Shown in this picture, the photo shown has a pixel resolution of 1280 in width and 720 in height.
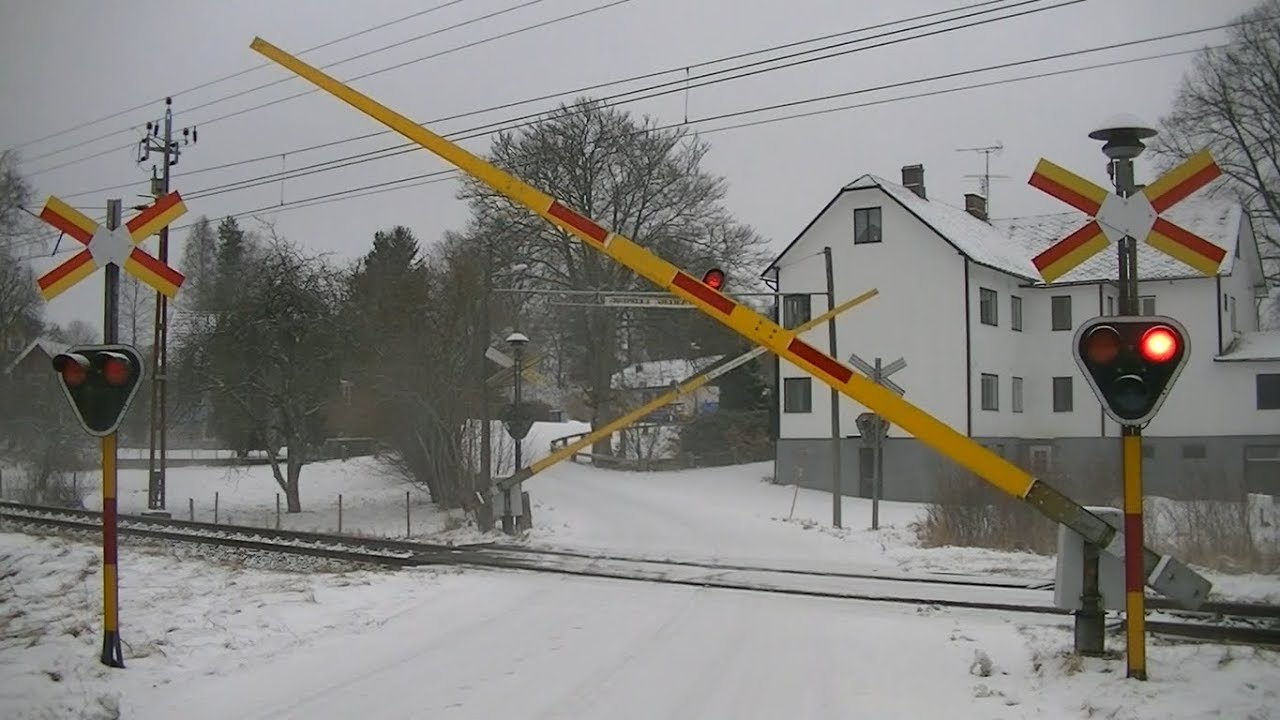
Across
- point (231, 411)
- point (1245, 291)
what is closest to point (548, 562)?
point (231, 411)

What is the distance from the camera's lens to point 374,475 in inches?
1436

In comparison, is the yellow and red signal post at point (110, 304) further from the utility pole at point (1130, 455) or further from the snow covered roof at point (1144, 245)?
the snow covered roof at point (1144, 245)

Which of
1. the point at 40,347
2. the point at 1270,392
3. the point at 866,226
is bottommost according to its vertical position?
the point at 1270,392

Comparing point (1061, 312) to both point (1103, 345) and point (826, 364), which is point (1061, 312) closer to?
point (826, 364)

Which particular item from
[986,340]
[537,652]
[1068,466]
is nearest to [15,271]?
[537,652]

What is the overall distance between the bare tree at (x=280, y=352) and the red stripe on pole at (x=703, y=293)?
2505cm

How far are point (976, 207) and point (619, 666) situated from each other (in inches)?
1415

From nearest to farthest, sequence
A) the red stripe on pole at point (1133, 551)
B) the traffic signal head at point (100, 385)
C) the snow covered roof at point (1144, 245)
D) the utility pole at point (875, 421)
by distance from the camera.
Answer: the red stripe on pole at point (1133, 551), the traffic signal head at point (100, 385), the utility pole at point (875, 421), the snow covered roof at point (1144, 245)

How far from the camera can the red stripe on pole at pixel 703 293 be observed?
9.29m

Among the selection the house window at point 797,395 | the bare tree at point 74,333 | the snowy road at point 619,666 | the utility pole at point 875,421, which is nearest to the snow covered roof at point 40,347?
the bare tree at point 74,333

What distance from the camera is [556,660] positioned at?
29.4 feet

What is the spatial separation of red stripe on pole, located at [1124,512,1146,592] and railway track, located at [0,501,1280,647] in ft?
7.00

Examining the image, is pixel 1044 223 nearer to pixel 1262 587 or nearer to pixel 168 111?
pixel 1262 587

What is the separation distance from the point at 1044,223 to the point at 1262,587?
3128 centimetres
